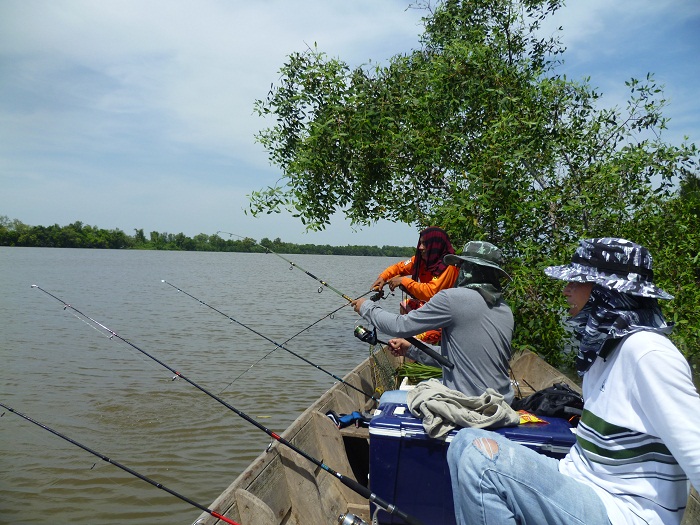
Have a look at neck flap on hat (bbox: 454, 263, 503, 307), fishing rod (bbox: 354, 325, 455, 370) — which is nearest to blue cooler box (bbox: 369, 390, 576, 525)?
fishing rod (bbox: 354, 325, 455, 370)

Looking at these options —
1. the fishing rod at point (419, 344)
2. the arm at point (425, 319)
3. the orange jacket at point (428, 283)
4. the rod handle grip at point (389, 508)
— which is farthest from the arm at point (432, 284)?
the rod handle grip at point (389, 508)

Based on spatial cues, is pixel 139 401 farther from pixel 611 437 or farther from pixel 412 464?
pixel 611 437

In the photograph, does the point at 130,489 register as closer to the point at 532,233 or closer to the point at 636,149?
the point at 532,233

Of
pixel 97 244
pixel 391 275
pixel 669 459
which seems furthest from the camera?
pixel 97 244

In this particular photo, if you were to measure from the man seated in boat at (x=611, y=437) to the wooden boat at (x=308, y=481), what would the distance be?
35.8 inches

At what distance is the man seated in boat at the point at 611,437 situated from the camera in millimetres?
1807

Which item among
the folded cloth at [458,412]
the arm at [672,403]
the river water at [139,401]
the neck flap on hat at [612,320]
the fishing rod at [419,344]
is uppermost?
the neck flap on hat at [612,320]

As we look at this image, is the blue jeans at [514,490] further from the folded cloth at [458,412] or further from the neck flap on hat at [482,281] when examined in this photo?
the neck flap on hat at [482,281]

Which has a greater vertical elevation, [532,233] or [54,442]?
[532,233]

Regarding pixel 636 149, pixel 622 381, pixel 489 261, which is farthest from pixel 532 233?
pixel 622 381

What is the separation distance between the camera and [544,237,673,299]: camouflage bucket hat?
2072 mm

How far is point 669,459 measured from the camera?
1866 mm

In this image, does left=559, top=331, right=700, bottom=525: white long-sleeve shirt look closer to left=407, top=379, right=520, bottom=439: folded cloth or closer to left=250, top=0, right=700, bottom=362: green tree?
left=407, top=379, right=520, bottom=439: folded cloth

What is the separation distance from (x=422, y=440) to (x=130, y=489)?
181 inches
